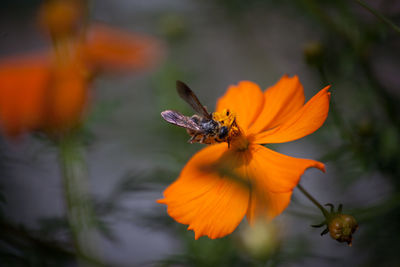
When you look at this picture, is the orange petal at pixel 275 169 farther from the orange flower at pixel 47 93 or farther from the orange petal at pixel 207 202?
the orange flower at pixel 47 93

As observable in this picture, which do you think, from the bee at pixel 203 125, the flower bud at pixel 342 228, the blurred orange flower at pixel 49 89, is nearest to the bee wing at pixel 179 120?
the bee at pixel 203 125

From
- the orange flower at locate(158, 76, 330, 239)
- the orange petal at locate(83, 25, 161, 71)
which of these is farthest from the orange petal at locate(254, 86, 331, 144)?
the orange petal at locate(83, 25, 161, 71)

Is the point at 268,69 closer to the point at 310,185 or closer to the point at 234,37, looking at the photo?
the point at 234,37

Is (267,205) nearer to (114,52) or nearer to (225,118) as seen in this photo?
(225,118)

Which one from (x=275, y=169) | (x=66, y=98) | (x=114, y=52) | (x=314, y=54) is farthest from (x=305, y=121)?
(x=114, y=52)

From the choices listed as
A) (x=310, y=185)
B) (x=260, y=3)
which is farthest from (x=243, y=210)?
(x=310, y=185)

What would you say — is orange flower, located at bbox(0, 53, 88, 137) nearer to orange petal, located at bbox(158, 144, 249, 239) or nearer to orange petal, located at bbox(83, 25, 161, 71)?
orange petal, located at bbox(83, 25, 161, 71)
